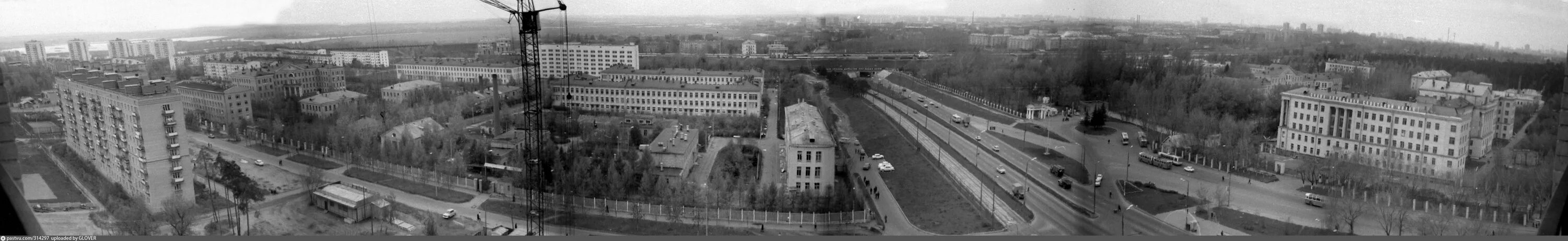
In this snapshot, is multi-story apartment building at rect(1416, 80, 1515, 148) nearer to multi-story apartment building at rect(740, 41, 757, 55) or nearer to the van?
the van

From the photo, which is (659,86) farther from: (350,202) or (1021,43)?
(1021,43)

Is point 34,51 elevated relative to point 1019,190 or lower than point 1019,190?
elevated

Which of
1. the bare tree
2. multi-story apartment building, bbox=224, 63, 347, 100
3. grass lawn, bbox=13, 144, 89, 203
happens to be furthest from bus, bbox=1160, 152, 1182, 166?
grass lawn, bbox=13, 144, 89, 203

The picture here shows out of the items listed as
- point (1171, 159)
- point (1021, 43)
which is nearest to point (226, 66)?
point (1021, 43)

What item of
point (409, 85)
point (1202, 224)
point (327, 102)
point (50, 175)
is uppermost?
point (409, 85)

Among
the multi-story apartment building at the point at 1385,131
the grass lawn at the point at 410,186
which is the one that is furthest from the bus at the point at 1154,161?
the grass lawn at the point at 410,186

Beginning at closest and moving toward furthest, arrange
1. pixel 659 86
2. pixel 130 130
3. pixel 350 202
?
pixel 130 130 < pixel 350 202 < pixel 659 86

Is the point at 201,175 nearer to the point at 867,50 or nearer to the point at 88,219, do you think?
the point at 88,219

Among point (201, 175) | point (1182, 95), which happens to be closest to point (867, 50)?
point (1182, 95)
